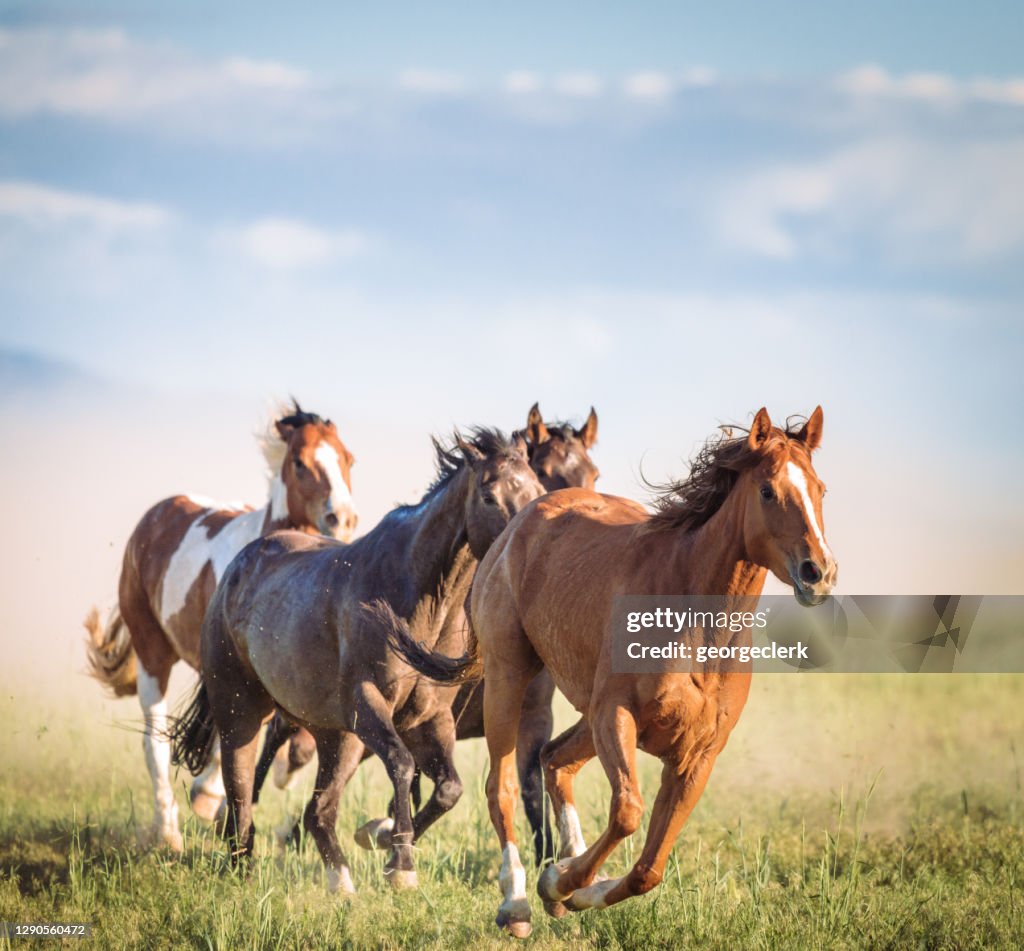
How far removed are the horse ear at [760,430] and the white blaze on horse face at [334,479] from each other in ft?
14.6

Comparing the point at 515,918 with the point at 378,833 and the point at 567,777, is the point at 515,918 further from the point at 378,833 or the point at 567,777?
the point at 378,833

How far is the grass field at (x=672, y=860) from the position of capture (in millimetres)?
5730

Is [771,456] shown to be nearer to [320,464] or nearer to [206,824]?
[320,464]

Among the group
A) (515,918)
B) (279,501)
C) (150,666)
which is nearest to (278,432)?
(279,501)

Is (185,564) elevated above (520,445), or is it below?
below

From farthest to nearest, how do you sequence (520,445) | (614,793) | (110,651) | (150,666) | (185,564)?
(110,651) → (150,666) → (185,564) → (520,445) → (614,793)

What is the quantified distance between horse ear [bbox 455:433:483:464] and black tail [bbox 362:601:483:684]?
2.92 ft

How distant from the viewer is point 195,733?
8344 millimetres

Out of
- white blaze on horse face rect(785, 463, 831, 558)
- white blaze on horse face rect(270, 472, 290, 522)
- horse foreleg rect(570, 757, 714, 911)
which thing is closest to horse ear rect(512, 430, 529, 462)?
white blaze on horse face rect(270, 472, 290, 522)

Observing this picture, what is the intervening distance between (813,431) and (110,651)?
7.34m

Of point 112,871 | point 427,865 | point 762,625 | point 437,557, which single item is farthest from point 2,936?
point 762,625

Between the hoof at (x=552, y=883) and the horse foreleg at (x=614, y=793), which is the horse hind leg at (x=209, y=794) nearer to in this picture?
the hoof at (x=552, y=883)

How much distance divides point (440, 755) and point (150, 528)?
415 cm

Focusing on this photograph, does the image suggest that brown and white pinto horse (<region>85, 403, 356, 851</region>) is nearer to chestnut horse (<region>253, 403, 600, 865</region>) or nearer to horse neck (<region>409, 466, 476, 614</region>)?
chestnut horse (<region>253, 403, 600, 865</region>)
